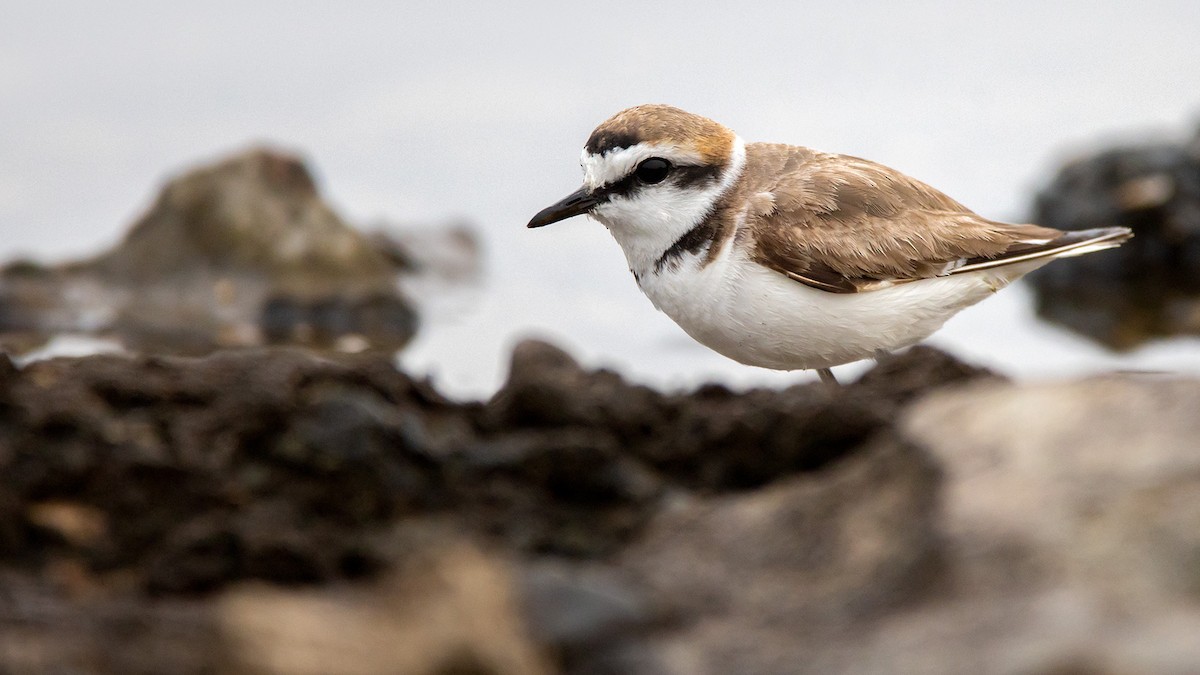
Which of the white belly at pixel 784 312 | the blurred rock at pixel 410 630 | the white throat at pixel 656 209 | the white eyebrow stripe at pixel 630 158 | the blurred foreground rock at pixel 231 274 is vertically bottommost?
the blurred rock at pixel 410 630

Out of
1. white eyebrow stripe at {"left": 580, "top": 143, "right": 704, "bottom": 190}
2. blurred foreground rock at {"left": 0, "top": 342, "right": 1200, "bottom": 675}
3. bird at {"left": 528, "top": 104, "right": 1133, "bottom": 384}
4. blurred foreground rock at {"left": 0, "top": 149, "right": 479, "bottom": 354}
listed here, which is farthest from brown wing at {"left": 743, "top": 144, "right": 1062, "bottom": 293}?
blurred foreground rock at {"left": 0, "top": 149, "right": 479, "bottom": 354}

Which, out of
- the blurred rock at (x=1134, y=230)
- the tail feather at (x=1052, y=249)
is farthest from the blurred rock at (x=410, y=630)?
the blurred rock at (x=1134, y=230)

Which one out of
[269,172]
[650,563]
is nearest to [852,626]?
[650,563]

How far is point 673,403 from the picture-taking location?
455cm

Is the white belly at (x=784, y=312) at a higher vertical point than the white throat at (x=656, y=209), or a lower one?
lower

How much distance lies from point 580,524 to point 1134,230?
1218 cm

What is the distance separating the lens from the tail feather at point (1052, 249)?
22.5 feet

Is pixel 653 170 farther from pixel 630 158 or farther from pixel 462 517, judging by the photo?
pixel 462 517

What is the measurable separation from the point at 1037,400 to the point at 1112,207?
38.1ft

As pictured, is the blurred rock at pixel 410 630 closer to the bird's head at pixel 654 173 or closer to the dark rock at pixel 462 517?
the dark rock at pixel 462 517

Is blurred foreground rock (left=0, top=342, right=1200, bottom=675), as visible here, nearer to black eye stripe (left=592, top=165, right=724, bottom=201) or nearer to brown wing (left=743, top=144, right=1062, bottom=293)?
brown wing (left=743, top=144, right=1062, bottom=293)

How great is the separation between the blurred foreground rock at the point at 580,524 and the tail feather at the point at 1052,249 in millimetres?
2361

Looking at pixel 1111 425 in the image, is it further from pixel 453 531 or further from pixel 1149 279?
pixel 1149 279

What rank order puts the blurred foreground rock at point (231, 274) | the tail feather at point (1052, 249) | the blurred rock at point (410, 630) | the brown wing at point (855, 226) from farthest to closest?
the blurred foreground rock at point (231, 274), the tail feather at point (1052, 249), the brown wing at point (855, 226), the blurred rock at point (410, 630)
